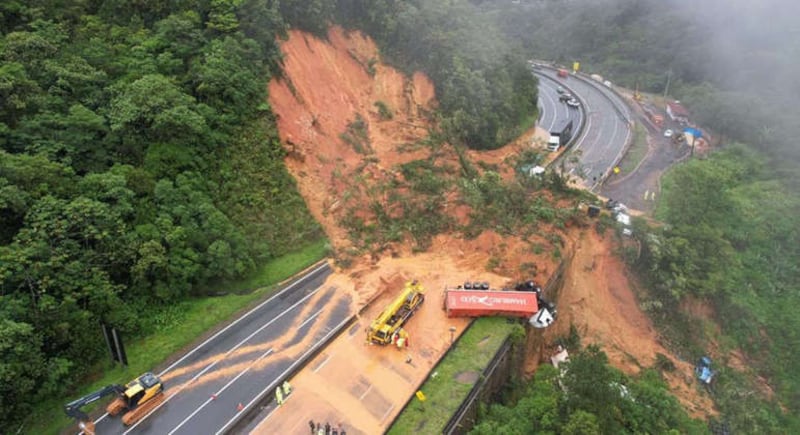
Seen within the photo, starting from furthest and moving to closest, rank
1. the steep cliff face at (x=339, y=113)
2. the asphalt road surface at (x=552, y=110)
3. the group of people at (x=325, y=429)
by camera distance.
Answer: the asphalt road surface at (x=552, y=110) < the steep cliff face at (x=339, y=113) < the group of people at (x=325, y=429)

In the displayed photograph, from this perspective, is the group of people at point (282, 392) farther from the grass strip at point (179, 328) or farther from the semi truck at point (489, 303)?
the semi truck at point (489, 303)

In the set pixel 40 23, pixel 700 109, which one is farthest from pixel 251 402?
pixel 700 109

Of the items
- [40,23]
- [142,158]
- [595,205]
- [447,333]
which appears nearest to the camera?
[447,333]

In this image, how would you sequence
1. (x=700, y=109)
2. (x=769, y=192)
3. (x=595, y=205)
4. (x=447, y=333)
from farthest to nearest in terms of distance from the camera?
(x=700, y=109) < (x=769, y=192) < (x=595, y=205) < (x=447, y=333)

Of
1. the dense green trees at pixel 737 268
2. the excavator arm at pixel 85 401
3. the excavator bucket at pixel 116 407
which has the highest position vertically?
the excavator arm at pixel 85 401

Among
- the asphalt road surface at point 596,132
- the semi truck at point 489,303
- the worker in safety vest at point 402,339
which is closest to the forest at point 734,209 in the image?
the asphalt road surface at point 596,132

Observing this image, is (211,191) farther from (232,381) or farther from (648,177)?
(648,177)

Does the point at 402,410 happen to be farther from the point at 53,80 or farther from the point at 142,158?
the point at 53,80
